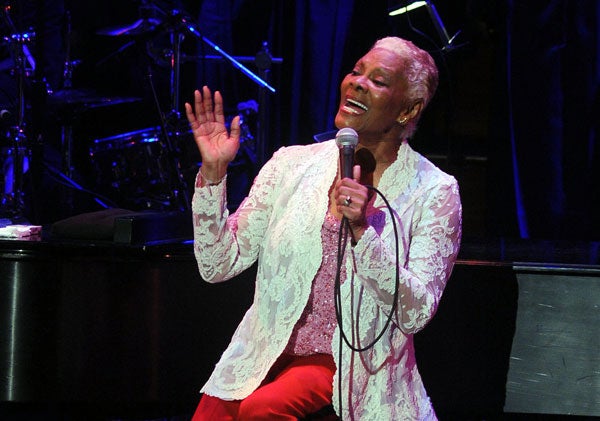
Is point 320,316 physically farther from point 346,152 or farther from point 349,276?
point 346,152

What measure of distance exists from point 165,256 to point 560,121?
12.5 ft

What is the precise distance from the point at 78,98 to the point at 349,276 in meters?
3.54

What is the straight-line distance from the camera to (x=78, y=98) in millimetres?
5648

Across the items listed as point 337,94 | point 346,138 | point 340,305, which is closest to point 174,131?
point 337,94

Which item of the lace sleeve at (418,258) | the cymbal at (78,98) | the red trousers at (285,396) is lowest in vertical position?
the red trousers at (285,396)

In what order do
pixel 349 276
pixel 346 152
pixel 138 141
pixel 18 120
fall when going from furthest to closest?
pixel 138 141 → pixel 18 120 → pixel 349 276 → pixel 346 152

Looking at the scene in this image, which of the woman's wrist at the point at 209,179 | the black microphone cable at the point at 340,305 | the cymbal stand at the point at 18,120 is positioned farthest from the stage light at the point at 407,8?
the woman's wrist at the point at 209,179

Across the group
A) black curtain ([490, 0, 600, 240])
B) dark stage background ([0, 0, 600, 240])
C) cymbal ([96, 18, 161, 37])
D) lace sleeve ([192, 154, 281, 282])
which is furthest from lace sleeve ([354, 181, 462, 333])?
black curtain ([490, 0, 600, 240])

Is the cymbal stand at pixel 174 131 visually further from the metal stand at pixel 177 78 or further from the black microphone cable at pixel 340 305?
the black microphone cable at pixel 340 305

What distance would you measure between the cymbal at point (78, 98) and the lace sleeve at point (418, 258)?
3.48 metres

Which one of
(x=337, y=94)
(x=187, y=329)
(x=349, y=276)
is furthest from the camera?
(x=337, y=94)

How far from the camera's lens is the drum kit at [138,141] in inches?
213

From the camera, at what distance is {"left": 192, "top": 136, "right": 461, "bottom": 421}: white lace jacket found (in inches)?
99.0

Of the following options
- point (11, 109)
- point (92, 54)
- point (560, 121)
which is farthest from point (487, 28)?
point (11, 109)
